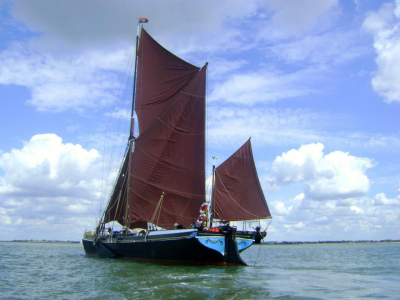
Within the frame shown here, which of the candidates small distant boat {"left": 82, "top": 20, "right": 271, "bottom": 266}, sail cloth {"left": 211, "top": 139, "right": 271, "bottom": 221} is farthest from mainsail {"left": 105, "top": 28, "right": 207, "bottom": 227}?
sail cloth {"left": 211, "top": 139, "right": 271, "bottom": 221}

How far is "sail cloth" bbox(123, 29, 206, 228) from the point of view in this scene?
Result: 4106 centimetres

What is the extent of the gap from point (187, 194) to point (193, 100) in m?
9.83

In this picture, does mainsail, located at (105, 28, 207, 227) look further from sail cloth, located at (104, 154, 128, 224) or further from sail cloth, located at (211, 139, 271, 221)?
sail cloth, located at (211, 139, 271, 221)

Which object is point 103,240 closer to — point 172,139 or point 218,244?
point 172,139

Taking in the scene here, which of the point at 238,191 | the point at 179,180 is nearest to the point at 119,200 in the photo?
the point at 179,180

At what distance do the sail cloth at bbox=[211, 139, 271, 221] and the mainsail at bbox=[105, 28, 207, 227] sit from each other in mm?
1960

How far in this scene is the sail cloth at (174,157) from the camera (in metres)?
41.1

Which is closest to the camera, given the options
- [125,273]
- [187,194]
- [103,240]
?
[125,273]

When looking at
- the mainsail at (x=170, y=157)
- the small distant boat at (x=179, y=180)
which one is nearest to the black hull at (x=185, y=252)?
the small distant boat at (x=179, y=180)

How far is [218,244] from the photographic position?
34.1m

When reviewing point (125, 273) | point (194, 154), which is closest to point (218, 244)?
point (125, 273)

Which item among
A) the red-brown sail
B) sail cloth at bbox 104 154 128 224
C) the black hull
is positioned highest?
the red-brown sail

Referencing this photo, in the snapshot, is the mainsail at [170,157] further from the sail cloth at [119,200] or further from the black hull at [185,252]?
the black hull at [185,252]

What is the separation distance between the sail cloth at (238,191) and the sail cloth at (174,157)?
1.96 meters
